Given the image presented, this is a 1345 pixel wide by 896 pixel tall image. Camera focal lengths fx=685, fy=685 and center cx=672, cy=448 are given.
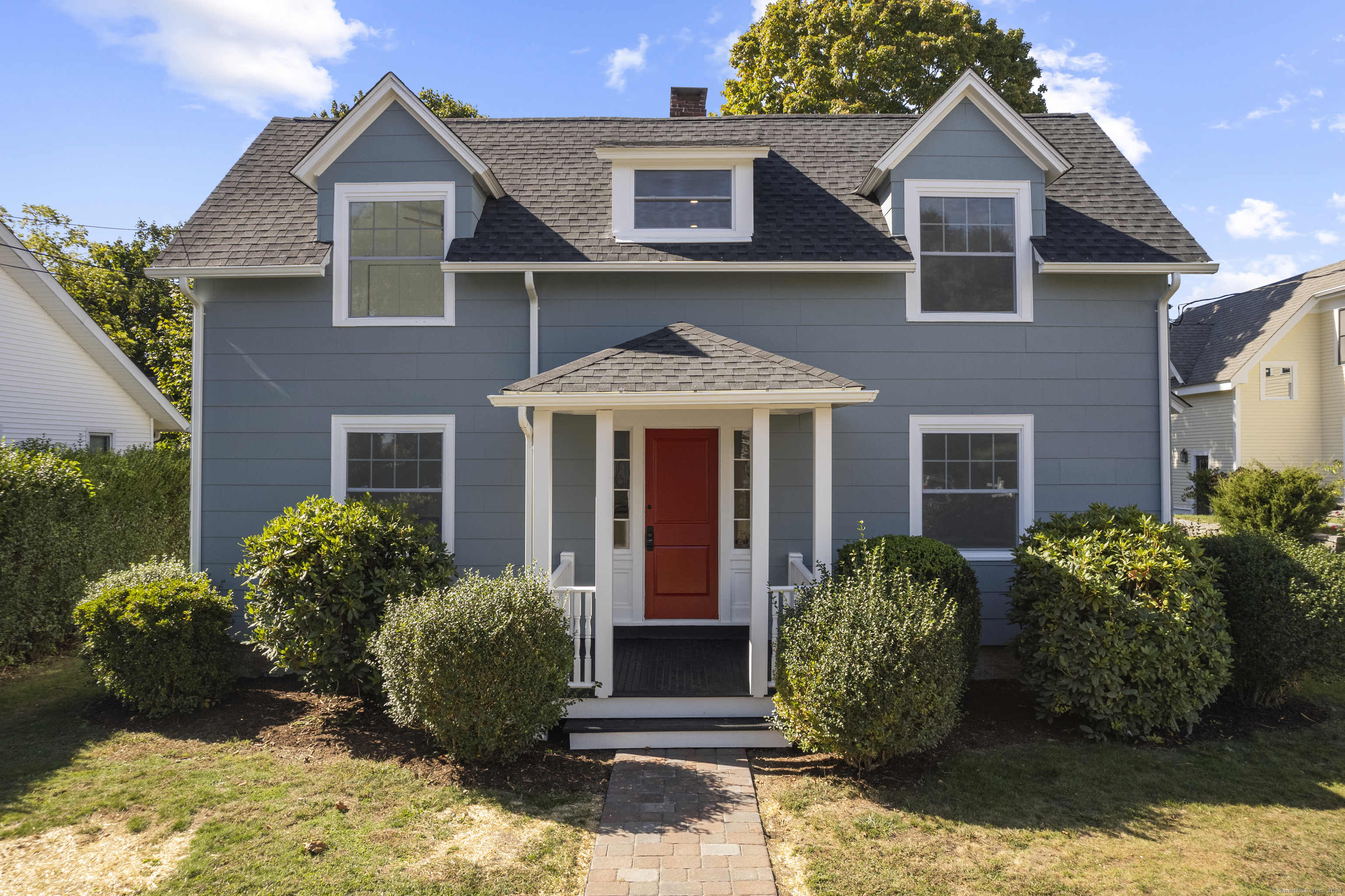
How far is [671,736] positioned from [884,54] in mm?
18481

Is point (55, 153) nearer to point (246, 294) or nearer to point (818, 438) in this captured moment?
point (246, 294)

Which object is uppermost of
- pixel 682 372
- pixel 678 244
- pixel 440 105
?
pixel 440 105

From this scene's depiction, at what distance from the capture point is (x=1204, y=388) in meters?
21.4

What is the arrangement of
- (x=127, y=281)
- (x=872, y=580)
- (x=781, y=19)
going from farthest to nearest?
(x=127, y=281) < (x=781, y=19) < (x=872, y=580)

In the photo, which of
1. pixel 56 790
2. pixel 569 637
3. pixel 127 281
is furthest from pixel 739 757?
pixel 127 281

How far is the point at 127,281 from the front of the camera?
23.4 metres

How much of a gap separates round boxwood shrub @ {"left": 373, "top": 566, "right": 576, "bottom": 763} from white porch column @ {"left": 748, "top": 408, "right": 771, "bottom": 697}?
162cm

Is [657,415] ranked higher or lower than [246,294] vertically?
lower

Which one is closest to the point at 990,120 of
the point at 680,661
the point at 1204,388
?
the point at 680,661

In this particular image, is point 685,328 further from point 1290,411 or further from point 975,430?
point 1290,411

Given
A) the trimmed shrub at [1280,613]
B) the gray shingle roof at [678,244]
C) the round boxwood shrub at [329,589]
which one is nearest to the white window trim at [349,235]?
the gray shingle roof at [678,244]

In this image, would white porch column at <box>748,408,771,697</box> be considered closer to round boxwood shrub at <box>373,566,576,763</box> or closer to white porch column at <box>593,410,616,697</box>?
white porch column at <box>593,410,616,697</box>

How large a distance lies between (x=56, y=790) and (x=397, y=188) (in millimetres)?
5966

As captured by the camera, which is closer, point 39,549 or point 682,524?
point 39,549
